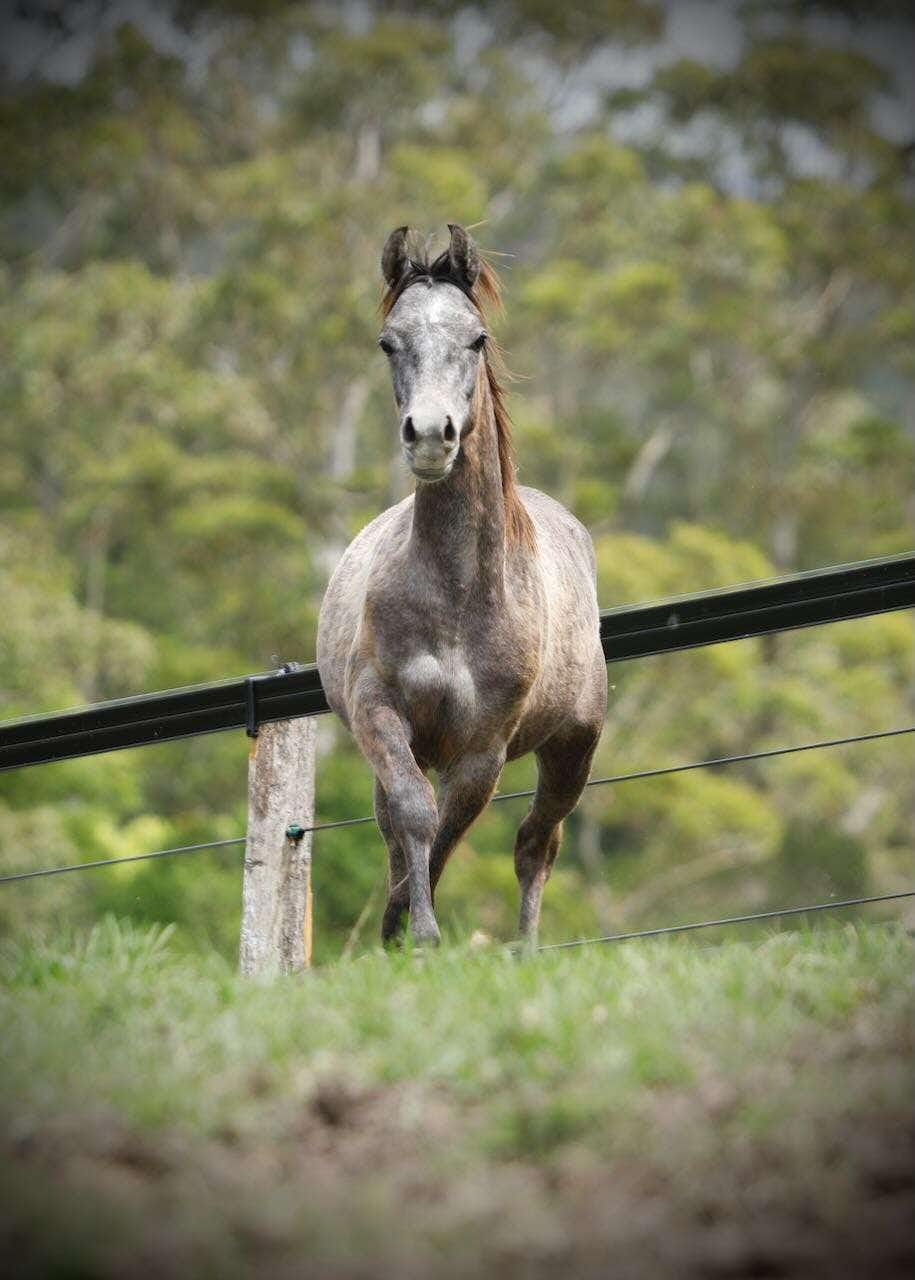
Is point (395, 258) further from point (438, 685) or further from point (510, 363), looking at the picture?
point (510, 363)

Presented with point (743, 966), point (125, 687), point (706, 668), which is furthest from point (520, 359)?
point (743, 966)

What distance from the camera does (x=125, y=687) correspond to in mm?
23969

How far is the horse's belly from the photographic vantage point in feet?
17.8

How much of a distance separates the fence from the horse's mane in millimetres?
687

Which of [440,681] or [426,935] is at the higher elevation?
[440,681]

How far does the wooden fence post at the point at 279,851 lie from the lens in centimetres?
620

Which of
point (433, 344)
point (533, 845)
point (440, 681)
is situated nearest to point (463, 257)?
point (433, 344)

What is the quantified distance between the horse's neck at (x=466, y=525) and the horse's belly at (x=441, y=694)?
0.25 metres

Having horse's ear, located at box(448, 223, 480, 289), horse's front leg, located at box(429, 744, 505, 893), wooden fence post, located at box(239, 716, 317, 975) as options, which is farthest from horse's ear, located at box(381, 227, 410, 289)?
wooden fence post, located at box(239, 716, 317, 975)

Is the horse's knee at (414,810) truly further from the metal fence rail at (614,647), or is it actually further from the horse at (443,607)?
the metal fence rail at (614,647)

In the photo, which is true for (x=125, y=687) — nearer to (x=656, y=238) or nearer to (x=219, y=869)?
(x=219, y=869)

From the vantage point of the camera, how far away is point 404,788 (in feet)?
17.4

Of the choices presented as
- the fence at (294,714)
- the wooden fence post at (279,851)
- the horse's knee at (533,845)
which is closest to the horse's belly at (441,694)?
the fence at (294,714)

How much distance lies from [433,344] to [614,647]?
64.9 inches
